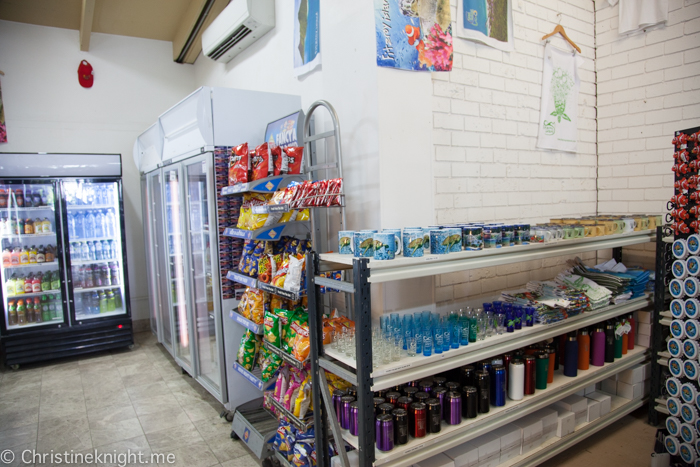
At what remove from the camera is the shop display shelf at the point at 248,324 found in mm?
2852

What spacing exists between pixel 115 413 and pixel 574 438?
3.55 meters

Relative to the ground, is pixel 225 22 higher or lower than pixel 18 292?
higher

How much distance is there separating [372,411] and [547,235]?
1.47 meters

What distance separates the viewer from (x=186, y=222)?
3900 mm

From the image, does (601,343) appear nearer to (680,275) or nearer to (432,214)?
(680,275)

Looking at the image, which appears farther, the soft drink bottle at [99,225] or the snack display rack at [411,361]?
the soft drink bottle at [99,225]

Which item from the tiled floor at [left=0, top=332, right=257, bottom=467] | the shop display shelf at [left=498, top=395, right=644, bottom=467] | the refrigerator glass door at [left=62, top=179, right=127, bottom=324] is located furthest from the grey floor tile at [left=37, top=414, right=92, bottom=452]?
the shop display shelf at [left=498, top=395, right=644, bottom=467]

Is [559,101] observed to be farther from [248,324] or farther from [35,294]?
[35,294]

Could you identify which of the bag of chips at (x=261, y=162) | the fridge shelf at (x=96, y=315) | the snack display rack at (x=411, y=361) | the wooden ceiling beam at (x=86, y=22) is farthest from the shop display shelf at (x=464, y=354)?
the wooden ceiling beam at (x=86, y=22)

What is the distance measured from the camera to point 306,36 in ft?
11.1

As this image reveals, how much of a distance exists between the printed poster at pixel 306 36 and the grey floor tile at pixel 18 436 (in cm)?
354

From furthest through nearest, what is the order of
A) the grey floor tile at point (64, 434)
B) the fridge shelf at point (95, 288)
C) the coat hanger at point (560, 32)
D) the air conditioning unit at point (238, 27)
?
1. the fridge shelf at point (95, 288)
2. the air conditioning unit at point (238, 27)
3. the coat hanger at point (560, 32)
4. the grey floor tile at point (64, 434)

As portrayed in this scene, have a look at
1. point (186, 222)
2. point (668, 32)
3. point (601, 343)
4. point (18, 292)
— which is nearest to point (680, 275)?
point (601, 343)

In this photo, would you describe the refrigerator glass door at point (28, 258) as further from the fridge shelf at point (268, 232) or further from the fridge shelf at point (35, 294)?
the fridge shelf at point (268, 232)
